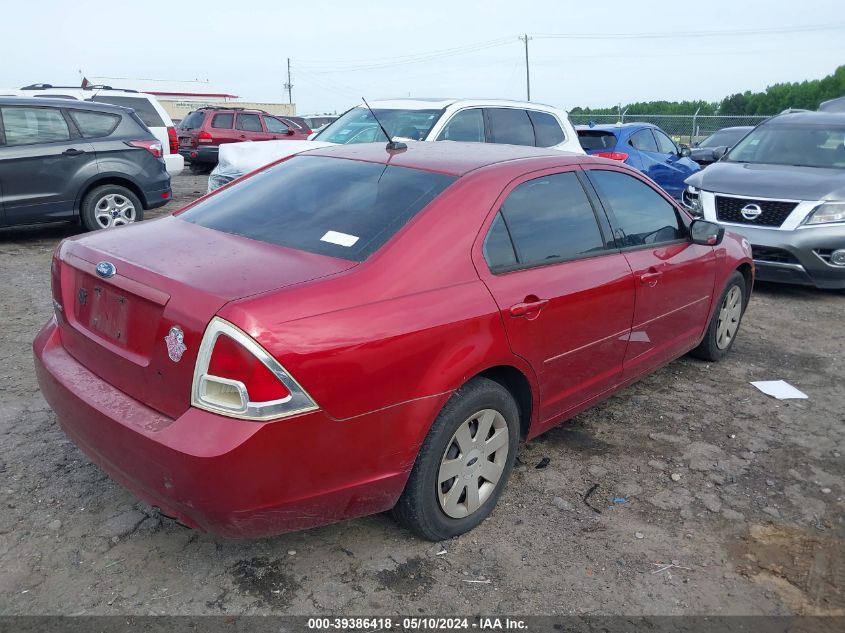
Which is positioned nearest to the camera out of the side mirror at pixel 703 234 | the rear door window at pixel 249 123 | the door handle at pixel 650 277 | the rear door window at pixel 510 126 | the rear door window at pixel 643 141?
the door handle at pixel 650 277

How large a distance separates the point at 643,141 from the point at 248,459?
11301mm

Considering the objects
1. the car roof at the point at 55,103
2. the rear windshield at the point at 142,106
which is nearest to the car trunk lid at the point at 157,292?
the car roof at the point at 55,103

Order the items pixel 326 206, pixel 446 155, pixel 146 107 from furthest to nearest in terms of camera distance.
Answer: pixel 146 107, pixel 446 155, pixel 326 206

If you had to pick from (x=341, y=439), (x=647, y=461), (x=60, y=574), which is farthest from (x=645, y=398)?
(x=60, y=574)

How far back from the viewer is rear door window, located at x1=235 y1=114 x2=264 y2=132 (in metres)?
18.6

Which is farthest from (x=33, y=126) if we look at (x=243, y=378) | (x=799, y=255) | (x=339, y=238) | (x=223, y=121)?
(x=223, y=121)

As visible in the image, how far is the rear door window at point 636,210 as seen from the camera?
398 cm

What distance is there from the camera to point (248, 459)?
234cm

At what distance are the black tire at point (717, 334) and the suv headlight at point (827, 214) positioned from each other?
222 cm

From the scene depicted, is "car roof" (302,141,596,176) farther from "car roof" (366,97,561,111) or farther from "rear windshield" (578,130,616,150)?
"rear windshield" (578,130,616,150)

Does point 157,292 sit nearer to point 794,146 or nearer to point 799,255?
point 799,255

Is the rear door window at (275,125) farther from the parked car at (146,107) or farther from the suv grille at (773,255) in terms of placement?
the suv grille at (773,255)

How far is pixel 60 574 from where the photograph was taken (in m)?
2.76

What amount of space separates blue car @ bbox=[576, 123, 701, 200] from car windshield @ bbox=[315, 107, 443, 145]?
4.34 metres
